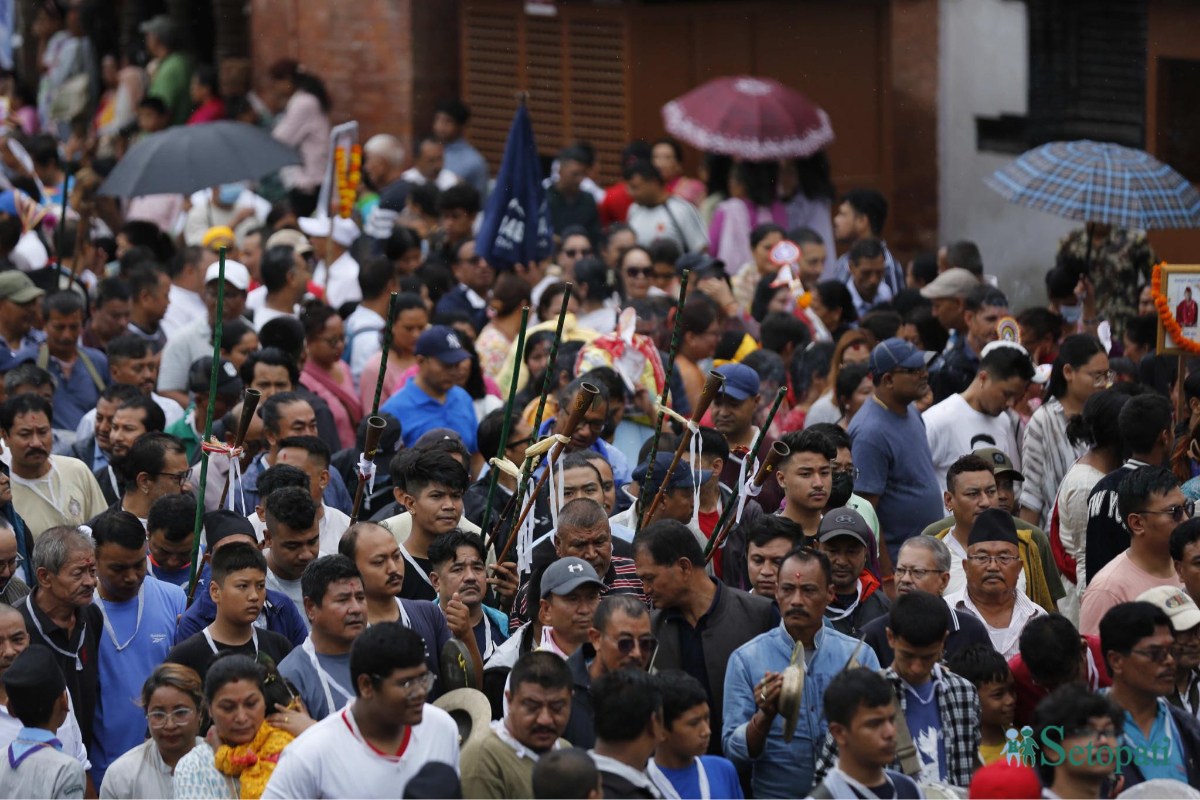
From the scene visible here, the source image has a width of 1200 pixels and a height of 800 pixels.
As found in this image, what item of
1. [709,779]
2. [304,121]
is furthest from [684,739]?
[304,121]

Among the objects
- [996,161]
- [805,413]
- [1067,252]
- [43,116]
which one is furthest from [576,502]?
[43,116]

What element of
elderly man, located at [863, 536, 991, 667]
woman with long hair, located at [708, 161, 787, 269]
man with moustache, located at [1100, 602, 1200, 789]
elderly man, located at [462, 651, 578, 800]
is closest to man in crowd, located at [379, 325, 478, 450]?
elderly man, located at [863, 536, 991, 667]

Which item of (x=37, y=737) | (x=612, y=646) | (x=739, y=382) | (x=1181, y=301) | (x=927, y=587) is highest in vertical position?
(x=1181, y=301)

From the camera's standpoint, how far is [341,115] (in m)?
18.0

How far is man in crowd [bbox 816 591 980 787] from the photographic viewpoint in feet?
20.1

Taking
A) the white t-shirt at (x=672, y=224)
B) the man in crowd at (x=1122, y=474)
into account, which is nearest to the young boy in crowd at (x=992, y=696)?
the man in crowd at (x=1122, y=474)

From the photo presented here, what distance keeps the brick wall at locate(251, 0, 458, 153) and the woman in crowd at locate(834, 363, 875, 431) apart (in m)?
9.26

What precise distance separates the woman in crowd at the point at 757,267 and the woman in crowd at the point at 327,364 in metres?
3.26

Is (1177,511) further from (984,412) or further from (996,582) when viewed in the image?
(984,412)

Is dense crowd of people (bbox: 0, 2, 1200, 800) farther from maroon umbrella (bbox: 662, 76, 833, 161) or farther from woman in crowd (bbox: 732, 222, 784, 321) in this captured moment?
maroon umbrella (bbox: 662, 76, 833, 161)

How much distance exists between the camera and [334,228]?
13375mm

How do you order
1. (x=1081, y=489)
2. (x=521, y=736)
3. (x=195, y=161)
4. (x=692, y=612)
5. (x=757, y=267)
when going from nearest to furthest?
(x=521, y=736) → (x=692, y=612) → (x=1081, y=489) → (x=195, y=161) → (x=757, y=267)

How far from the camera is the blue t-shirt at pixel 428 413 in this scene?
937 centimetres

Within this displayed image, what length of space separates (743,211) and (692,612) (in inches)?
310
